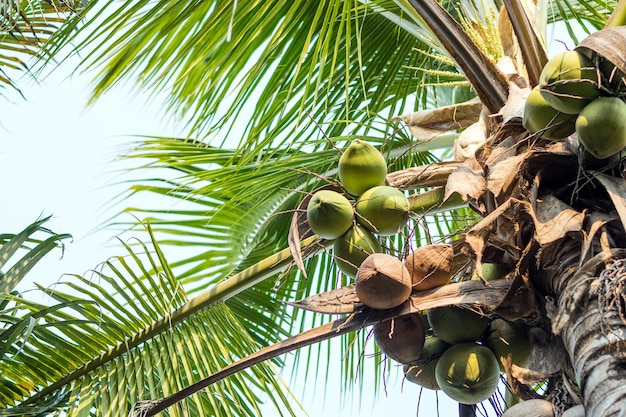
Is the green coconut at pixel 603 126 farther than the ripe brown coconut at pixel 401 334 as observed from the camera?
No

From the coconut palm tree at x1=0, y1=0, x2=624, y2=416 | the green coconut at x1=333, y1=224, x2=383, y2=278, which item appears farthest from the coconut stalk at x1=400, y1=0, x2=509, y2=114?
the green coconut at x1=333, y1=224, x2=383, y2=278

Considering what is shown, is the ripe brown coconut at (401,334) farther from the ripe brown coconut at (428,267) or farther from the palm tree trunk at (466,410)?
the palm tree trunk at (466,410)

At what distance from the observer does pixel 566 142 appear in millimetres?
1514

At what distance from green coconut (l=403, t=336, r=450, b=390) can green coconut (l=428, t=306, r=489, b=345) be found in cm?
4

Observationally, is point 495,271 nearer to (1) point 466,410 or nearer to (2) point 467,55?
(1) point 466,410

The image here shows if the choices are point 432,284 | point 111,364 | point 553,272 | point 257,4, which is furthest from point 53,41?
point 553,272

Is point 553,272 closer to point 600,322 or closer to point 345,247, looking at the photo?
point 600,322

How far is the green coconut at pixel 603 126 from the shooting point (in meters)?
1.34

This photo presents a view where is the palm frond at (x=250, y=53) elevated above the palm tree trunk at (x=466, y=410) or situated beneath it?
elevated above

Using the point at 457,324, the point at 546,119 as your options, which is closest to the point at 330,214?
the point at 457,324

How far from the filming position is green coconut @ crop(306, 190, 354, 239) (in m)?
1.53

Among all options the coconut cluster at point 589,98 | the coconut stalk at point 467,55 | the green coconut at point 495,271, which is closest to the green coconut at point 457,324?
the green coconut at point 495,271

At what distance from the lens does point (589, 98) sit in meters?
1.39

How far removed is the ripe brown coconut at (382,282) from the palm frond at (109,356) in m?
0.67
